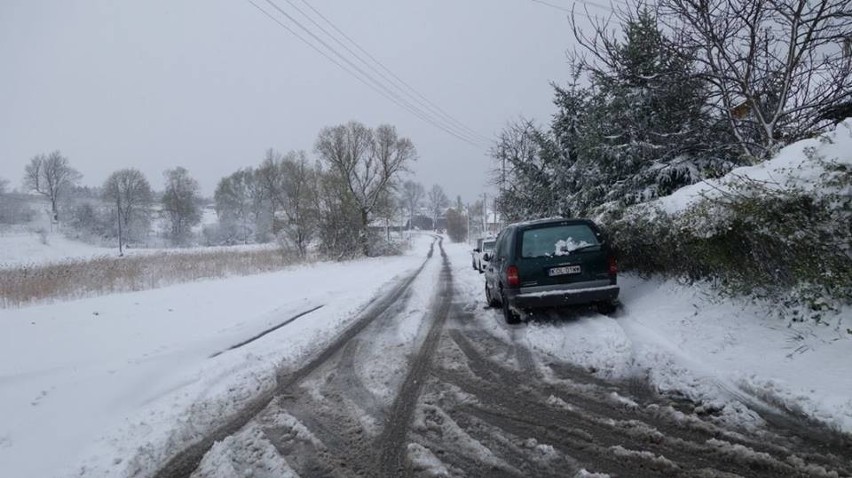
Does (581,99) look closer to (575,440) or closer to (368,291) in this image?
(368,291)

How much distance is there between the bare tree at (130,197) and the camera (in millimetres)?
67000

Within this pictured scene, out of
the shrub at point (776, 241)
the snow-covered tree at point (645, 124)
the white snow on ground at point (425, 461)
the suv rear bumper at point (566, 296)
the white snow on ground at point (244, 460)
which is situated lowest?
the white snow on ground at point (244, 460)

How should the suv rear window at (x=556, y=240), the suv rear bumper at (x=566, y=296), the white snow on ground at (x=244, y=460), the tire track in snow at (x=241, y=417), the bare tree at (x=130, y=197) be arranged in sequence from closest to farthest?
the white snow on ground at (x=244, y=460) < the tire track in snow at (x=241, y=417) < the suv rear bumper at (x=566, y=296) < the suv rear window at (x=556, y=240) < the bare tree at (x=130, y=197)

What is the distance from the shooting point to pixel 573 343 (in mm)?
5820

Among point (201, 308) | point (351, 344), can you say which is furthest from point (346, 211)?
point (351, 344)

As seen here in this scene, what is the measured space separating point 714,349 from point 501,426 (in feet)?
9.43

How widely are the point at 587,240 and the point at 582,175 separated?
22.7 feet

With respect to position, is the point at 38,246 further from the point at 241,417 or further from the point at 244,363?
the point at 241,417

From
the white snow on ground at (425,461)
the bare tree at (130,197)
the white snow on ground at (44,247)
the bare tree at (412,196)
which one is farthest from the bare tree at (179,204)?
the white snow on ground at (425,461)

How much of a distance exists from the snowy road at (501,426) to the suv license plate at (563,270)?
3.91 ft

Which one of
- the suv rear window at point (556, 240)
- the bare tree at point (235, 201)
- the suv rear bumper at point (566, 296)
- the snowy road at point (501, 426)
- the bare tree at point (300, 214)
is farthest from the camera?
the bare tree at point (235, 201)

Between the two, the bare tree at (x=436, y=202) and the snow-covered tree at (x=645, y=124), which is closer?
the snow-covered tree at (x=645, y=124)

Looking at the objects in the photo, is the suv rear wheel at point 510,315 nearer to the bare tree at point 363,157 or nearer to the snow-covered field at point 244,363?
the snow-covered field at point 244,363

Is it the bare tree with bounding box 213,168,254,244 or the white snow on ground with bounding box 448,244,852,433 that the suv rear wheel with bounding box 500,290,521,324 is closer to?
the white snow on ground with bounding box 448,244,852,433
